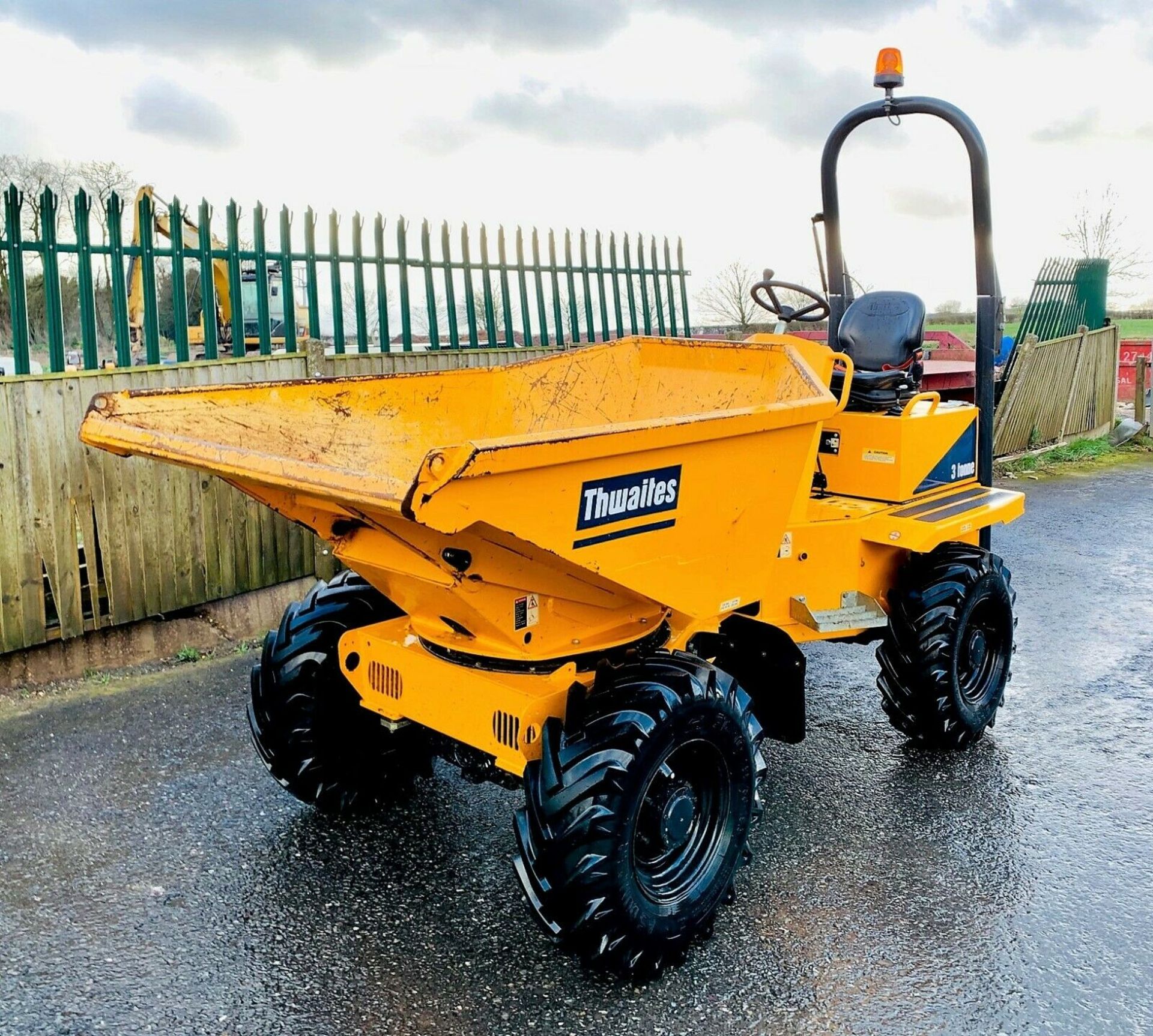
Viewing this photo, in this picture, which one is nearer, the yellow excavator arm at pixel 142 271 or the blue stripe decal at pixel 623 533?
the blue stripe decal at pixel 623 533

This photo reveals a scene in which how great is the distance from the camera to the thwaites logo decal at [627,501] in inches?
108

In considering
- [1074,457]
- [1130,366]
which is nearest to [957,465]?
[1074,457]

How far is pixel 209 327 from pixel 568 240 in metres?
2.81

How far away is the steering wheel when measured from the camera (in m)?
4.87

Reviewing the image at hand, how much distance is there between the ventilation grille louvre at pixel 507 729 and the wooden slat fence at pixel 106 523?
2.98 meters

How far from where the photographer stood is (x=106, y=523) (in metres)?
→ 5.33

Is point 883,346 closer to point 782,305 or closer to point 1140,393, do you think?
point 782,305

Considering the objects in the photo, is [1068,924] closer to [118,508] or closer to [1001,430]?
[118,508]

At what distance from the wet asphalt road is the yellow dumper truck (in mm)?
219

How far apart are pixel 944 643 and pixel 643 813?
1747 millimetres

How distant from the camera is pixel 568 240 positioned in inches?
301

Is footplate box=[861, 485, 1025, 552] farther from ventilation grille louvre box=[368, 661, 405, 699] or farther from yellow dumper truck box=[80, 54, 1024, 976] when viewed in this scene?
ventilation grille louvre box=[368, 661, 405, 699]

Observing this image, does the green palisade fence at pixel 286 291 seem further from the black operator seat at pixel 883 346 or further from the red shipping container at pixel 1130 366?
the red shipping container at pixel 1130 366

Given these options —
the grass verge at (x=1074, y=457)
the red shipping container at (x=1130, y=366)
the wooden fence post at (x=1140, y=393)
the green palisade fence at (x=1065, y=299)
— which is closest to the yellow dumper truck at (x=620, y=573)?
the grass verge at (x=1074, y=457)
